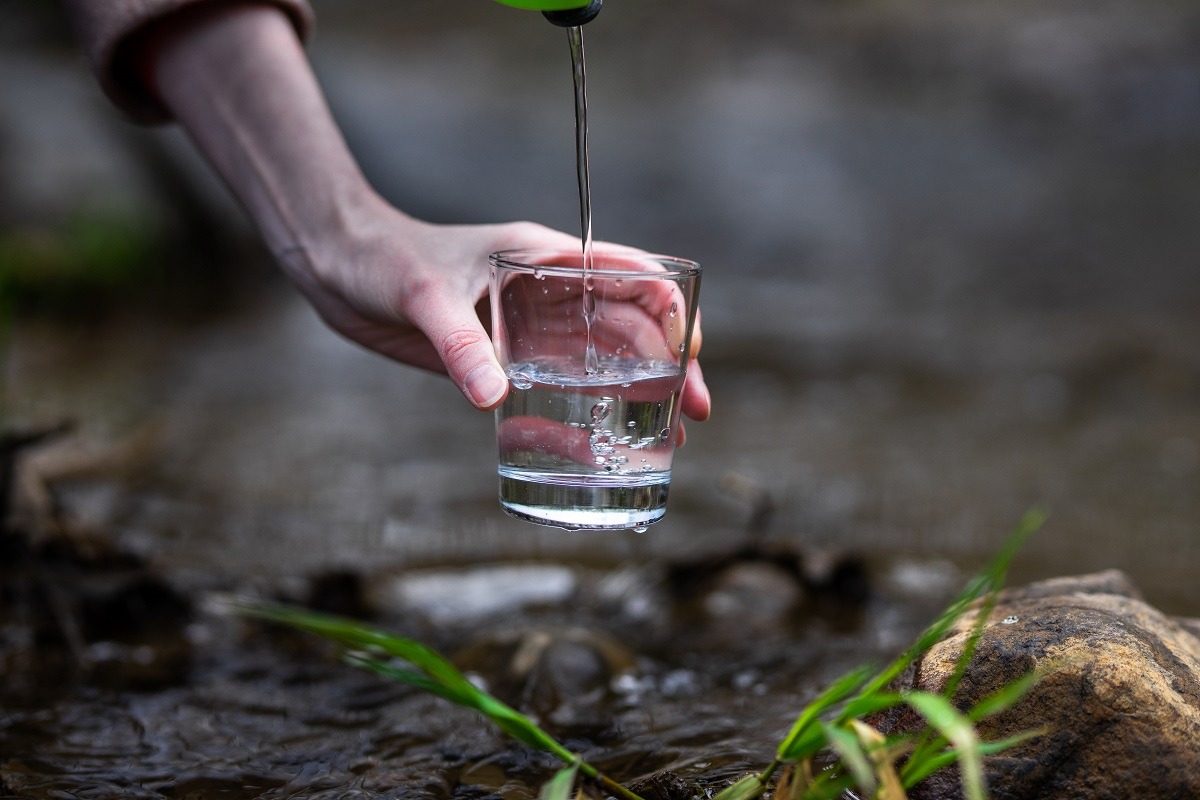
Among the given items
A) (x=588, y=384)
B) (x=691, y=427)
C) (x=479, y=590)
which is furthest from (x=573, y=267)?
(x=691, y=427)

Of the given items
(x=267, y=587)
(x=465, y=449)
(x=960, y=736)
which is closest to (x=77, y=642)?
(x=267, y=587)

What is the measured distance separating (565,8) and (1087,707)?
123cm

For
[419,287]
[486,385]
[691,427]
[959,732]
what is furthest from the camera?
[691,427]

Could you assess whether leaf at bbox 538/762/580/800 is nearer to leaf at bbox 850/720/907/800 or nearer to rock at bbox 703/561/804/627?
leaf at bbox 850/720/907/800

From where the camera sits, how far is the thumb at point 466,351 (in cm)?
161

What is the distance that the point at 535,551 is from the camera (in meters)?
3.60

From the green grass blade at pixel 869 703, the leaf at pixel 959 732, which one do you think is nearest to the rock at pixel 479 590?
the green grass blade at pixel 869 703

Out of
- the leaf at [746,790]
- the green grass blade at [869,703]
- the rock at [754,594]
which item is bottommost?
the rock at [754,594]

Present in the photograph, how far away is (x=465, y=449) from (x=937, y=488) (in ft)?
6.92

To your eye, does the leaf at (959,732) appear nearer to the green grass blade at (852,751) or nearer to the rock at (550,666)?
the green grass blade at (852,751)

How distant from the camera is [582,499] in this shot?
1630mm

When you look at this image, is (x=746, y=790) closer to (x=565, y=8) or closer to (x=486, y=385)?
(x=486, y=385)

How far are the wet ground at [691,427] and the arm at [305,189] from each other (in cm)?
84

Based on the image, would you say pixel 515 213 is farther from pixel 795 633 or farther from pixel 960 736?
pixel 960 736
